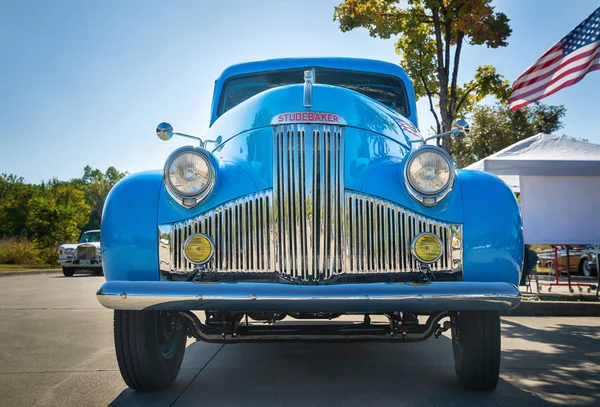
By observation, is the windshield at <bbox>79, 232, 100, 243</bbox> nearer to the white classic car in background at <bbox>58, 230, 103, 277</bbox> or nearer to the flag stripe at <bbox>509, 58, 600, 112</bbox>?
the white classic car in background at <bbox>58, 230, 103, 277</bbox>

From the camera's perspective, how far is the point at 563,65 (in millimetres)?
7617

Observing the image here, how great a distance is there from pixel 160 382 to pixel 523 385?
2.24 metres

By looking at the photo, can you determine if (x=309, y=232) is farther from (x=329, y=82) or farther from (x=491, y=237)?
(x=329, y=82)

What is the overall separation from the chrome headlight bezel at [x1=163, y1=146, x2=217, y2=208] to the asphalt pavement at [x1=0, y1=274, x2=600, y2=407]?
3.75 ft

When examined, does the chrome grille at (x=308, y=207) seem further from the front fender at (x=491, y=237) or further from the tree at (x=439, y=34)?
the tree at (x=439, y=34)

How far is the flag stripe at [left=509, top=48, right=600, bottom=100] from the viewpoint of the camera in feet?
24.0

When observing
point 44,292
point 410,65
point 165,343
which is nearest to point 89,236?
point 44,292

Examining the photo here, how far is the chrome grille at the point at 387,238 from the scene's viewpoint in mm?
2777

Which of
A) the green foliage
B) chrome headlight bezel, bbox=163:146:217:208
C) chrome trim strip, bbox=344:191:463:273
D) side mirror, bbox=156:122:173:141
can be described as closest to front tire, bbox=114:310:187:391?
chrome headlight bezel, bbox=163:146:217:208

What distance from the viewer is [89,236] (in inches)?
732

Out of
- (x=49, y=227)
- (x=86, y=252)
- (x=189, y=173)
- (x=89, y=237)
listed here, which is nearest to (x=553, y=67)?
(x=189, y=173)

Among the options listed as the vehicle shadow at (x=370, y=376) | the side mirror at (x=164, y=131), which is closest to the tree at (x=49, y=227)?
the vehicle shadow at (x=370, y=376)

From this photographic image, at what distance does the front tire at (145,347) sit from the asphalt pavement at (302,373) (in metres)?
0.09

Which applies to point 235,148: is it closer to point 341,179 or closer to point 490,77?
point 341,179
